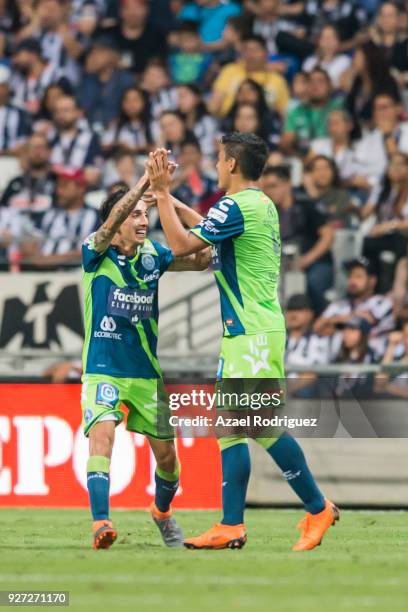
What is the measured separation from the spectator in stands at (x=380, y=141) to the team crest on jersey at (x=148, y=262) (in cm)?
807

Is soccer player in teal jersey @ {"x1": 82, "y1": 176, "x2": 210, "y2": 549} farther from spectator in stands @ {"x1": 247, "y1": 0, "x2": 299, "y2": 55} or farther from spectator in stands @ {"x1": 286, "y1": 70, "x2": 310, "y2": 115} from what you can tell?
spectator in stands @ {"x1": 247, "y1": 0, "x2": 299, "y2": 55}

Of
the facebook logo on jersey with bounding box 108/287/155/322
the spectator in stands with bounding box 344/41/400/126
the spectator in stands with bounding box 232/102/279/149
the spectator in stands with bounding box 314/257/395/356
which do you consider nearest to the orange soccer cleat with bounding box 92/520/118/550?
the facebook logo on jersey with bounding box 108/287/155/322

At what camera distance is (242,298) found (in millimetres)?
9312

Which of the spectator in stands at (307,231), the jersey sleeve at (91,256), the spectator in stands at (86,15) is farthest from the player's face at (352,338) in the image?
the spectator in stands at (86,15)

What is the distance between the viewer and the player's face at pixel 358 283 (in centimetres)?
1569

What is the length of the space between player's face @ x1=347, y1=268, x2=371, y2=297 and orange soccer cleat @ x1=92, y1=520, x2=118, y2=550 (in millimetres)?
7020

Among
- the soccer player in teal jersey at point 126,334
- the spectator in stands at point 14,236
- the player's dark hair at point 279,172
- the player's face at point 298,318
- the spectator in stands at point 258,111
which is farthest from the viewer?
the spectator in stands at point 258,111

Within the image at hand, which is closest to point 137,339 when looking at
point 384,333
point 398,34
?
point 384,333

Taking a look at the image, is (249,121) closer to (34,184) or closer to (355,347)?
(34,184)

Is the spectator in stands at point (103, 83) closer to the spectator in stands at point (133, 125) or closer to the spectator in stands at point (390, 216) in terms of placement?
the spectator in stands at point (133, 125)

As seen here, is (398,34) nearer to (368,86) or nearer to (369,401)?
(368,86)

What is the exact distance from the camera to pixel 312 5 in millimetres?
20203

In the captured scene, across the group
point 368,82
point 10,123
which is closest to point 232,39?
point 368,82

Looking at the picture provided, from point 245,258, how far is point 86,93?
11.2 metres
